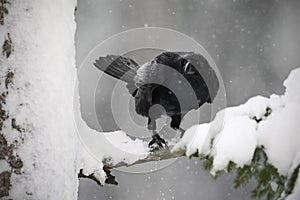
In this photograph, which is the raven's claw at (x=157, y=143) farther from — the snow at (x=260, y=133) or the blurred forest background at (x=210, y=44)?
the blurred forest background at (x=210, y=44)

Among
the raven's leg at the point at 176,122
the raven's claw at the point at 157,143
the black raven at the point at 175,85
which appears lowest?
the raven's claw at the point at 157,143

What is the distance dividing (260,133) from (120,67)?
1.68m

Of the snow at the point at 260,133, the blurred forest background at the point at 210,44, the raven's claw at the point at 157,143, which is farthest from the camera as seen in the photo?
the blurred forest background at the point at 210,44

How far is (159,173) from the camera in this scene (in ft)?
27.2

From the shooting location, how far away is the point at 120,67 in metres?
2.96

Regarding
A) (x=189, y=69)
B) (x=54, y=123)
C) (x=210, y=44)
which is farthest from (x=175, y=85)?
(x=210, y=44)

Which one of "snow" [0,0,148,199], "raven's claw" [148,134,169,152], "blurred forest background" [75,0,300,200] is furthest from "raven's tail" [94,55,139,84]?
"blurred forest background" [75,0,300,200]

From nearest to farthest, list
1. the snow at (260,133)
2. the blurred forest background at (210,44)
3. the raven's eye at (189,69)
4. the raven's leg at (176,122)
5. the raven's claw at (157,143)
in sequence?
the snow at (260,133) < the raven's claw at (157,143) < the raven's eye at (189,69) < the raven's leg at (176,122) < the blurred forest background at (210,44)

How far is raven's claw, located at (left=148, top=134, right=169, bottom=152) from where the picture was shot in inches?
83.8

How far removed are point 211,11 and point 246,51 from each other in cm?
106

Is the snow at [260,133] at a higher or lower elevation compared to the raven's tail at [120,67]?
lower

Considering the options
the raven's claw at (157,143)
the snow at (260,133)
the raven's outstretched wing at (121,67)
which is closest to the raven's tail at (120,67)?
the raven's outstretched wing at (121,67)

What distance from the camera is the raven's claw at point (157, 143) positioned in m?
2.13

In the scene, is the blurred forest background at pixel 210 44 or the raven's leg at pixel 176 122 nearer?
the raven's leg at pixel 176 122
